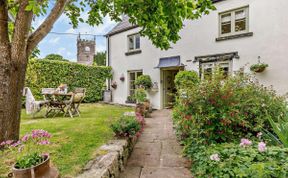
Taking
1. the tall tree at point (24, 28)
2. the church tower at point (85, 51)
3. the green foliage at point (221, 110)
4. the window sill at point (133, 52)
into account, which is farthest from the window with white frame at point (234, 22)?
the church tower at point (85, 51)

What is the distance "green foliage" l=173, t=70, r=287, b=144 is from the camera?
3.06 m

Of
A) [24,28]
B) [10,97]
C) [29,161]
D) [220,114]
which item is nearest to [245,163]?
[220,114]

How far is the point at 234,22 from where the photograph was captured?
670 centimetres

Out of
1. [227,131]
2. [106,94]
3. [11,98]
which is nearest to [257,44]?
[227,131]

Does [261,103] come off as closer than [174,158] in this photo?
No

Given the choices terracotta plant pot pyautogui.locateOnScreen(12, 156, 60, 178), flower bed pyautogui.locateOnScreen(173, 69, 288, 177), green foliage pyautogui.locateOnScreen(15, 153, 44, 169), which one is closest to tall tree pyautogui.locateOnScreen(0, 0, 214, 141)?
green foliage pyautogui.locateOnScreen(15, 153, 44, 169)

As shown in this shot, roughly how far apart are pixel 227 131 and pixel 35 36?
3628mm

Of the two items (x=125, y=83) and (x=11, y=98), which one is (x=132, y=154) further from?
(x=125, y=83)

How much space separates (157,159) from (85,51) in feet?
120

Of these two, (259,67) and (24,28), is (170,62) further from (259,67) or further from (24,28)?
(24,28)

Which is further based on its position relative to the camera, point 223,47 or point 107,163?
point 223,47

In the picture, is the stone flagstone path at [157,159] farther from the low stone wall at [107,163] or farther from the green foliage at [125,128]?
the green foliage at [125,128]

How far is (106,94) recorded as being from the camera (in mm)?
11219

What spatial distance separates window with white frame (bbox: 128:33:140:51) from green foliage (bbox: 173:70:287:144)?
671 centimetres
